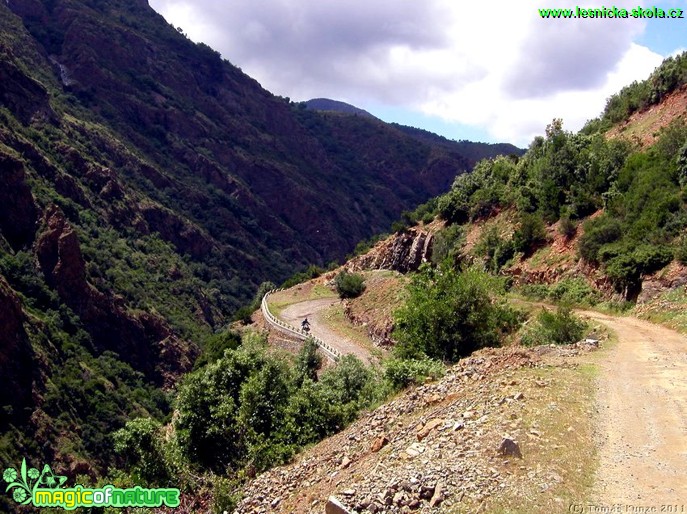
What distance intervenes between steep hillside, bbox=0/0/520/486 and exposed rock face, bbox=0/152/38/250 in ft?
0.67

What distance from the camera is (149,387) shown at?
63344mm

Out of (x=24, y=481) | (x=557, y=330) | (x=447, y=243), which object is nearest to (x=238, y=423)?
(x=24, y=481)

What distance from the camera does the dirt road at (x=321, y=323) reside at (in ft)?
115

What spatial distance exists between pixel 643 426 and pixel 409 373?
6.46m

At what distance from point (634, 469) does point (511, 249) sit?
27.6 metres

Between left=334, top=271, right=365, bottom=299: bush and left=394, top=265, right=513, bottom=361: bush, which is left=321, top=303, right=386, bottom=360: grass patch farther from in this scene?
left=394, top=265, right=513, bottom=361: bush

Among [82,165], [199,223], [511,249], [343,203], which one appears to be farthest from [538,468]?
[343,203]

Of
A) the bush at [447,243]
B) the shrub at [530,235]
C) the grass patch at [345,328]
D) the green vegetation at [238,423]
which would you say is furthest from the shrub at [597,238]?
the green vegetation at [238,423]

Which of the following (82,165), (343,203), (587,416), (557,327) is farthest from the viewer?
(343,203)

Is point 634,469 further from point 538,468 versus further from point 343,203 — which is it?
point 343,203

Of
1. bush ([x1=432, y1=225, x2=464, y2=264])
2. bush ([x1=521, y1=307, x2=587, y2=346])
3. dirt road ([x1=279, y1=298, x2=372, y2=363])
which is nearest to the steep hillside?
dirt road ([x1=279, y1=298, x2=372, y2=363])

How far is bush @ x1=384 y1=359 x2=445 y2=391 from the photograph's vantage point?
15.1 metres

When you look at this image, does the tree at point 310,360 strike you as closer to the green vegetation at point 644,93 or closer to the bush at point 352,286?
the bush at point 352,286

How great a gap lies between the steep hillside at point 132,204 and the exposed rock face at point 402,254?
25786mm
